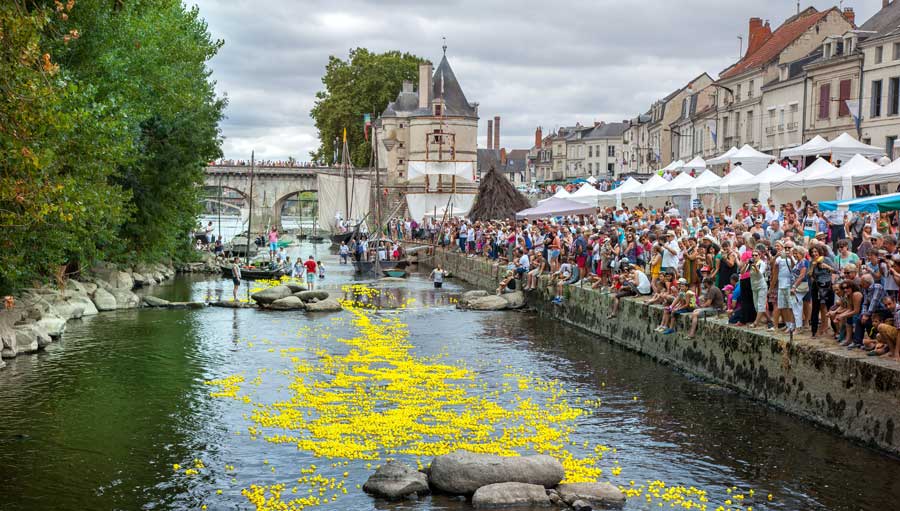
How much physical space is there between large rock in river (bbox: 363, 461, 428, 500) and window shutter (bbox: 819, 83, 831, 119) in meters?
38.6

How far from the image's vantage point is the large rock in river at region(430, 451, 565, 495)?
13.7m

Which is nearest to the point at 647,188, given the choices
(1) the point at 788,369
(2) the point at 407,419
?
(1) the point at 788,369

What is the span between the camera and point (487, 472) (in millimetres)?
13797

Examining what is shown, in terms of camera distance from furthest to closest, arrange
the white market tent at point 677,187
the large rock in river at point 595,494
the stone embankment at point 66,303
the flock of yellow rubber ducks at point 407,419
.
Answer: the white market tent at point 677,187
the stone embankment at point 66,303
the flock of yellow rubber ducks at point 407,419
the large rock in river at point 595,494

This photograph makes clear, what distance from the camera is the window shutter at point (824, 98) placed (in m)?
45.3

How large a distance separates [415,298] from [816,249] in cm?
2568

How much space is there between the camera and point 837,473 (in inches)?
567

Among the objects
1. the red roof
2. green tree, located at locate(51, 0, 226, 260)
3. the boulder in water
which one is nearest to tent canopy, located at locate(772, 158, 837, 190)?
green tree, located at locate(51, 0, 226, 260)

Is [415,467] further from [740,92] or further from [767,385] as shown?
[740,92]

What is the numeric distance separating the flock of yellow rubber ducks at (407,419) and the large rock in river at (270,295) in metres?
11.7

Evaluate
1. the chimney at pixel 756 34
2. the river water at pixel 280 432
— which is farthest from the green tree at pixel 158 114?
the chimney at pixel 756 34

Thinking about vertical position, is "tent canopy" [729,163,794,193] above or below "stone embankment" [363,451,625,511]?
above

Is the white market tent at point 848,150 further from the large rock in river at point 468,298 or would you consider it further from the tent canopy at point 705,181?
the large rock in river at point 468,298

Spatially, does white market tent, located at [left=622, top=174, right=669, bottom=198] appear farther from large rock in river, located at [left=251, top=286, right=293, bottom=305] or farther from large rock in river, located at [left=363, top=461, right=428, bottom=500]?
large rock in river, located at [left=363, top=461, right=428, bottom=500]
